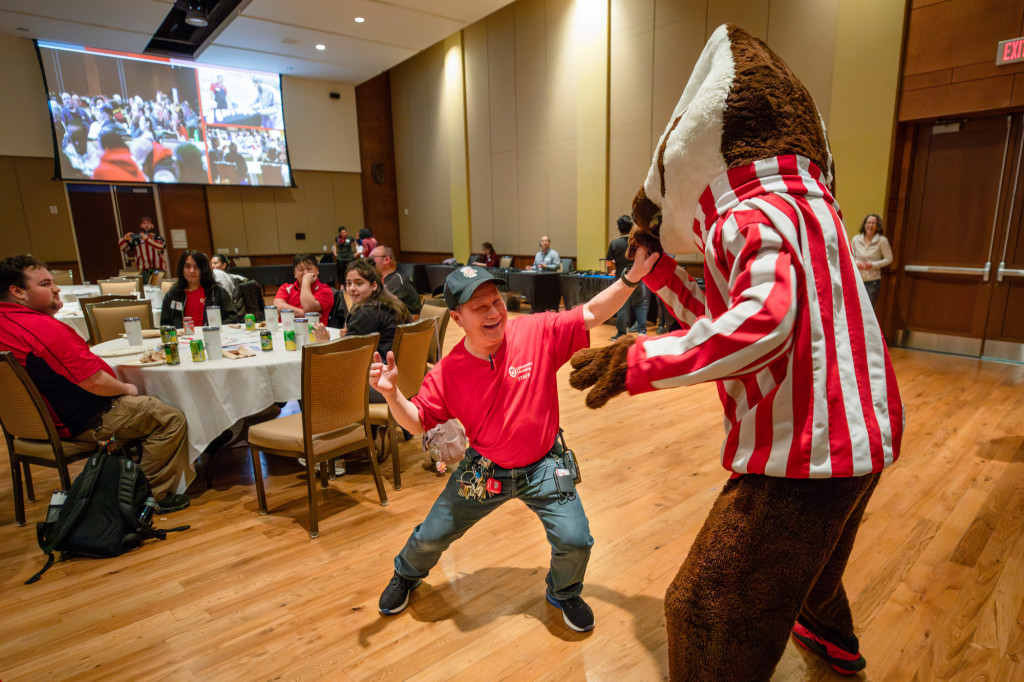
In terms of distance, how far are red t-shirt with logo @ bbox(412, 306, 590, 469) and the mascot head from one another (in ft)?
2.07

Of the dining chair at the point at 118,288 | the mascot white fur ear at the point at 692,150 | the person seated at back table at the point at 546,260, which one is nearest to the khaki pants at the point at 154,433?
the mascot white fur ear at the point at 692,150

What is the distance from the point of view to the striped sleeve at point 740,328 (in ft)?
3.15

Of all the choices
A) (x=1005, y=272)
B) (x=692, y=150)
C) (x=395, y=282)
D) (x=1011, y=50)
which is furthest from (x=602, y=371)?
(x=1005, y=272)

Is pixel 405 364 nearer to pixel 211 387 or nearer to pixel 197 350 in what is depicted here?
pixel 211 387

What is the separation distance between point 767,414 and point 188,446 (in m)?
2.91

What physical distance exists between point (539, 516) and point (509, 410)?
0.37 metres

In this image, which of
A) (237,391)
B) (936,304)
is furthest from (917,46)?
(237,391)

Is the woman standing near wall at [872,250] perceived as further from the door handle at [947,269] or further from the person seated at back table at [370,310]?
the person seated at back table at [370,310]

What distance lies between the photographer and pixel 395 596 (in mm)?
1993

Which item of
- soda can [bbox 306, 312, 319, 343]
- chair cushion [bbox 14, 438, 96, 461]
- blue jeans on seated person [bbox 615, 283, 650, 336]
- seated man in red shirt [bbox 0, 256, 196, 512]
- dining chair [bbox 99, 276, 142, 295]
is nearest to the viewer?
seated man in red shirt [bbox 0, 256, 196, 512]

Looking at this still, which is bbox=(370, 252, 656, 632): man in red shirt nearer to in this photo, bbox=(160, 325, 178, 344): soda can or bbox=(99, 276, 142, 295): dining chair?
bbox=(160, 325, 178, 344): soda can

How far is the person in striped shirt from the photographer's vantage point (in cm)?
993

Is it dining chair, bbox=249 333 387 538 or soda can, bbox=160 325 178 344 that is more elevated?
soda can, bbox=160 325 178 344

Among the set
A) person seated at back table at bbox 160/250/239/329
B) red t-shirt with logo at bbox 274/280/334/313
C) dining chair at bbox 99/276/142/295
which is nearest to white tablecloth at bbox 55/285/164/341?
dining chair at bbox 99/276/142/295
